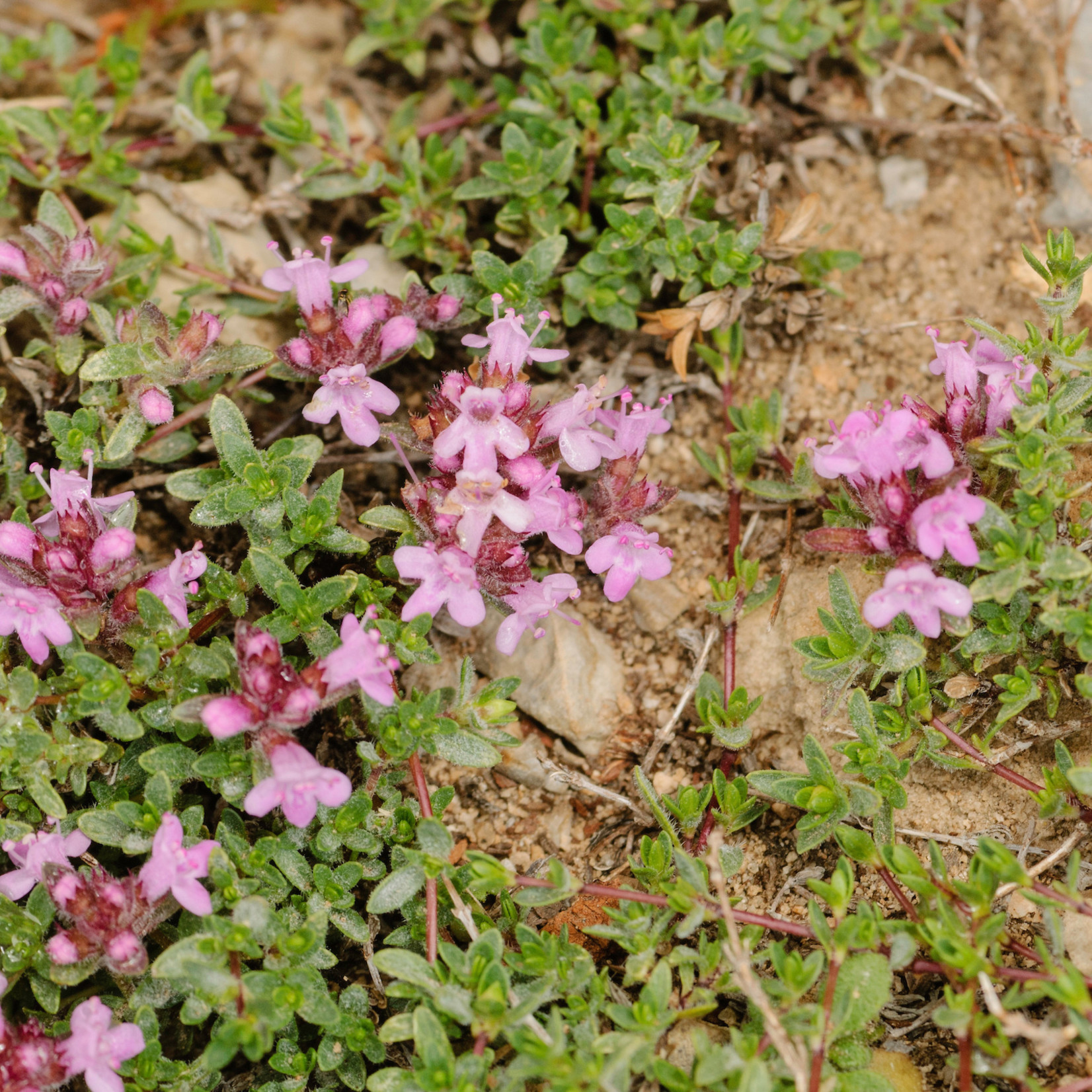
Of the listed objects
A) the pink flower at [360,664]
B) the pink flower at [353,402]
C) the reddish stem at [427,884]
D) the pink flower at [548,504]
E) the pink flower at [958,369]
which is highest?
the pink flower at [958,369]

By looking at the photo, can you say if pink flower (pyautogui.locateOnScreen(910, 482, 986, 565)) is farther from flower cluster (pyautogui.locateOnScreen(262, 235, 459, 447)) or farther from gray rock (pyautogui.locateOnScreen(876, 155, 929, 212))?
gray rock (pyautogui.locateOnScreen(876, 155, 929, 212))

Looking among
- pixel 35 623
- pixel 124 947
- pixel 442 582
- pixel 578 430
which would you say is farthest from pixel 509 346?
pixel 124 947

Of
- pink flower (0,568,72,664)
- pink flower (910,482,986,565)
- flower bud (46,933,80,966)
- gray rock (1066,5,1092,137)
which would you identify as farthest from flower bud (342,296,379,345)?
gray rock (1066,5,1092,137)

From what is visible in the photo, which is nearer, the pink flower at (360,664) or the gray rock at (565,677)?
the pink flower at (360,664)

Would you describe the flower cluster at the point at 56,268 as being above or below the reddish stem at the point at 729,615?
above

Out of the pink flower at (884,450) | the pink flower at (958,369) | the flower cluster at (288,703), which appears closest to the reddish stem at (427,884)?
the flower cluster at (288,703)

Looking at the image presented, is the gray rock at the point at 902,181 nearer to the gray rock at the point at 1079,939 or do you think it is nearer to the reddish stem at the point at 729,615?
the reddish stem at the point at 729,615

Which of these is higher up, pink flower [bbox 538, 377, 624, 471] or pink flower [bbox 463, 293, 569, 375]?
pink flower [bbox 463, 293, 569, 375]

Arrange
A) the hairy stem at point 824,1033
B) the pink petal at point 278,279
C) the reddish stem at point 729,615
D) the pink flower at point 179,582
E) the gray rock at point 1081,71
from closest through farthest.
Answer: the hairy stem at point 824,1033 < the pink flower at point 179,582 < the reddish stem at point 729,615 < the pink petal at point 278,279 < the gray rock at point 1081,71
